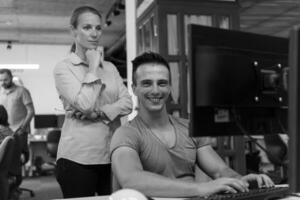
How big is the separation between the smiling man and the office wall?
8.54m

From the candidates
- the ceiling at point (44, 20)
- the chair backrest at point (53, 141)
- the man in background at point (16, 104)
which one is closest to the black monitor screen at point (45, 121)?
the chair backrest at point (53, 141)

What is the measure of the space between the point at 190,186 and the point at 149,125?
16.5 inches

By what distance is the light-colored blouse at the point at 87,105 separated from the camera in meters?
1.88

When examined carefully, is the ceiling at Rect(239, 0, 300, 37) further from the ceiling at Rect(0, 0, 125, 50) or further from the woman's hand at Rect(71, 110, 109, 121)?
the woman's hand at Rect(71, 110, 109, 121)

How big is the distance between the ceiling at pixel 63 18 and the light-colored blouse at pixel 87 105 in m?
4.74

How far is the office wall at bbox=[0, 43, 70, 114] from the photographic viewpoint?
1012 cm

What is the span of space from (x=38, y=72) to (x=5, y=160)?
7011mm

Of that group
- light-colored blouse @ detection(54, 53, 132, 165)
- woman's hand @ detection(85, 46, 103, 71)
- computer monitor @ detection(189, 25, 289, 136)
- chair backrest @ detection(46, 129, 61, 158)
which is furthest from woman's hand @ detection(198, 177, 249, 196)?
chair backrest @ detection(46, 129, 61, 158)

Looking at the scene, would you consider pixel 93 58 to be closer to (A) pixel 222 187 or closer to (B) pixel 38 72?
(A) pixel 222 187

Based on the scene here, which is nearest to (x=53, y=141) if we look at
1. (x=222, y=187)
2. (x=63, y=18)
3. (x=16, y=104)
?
(x=16, y=104)

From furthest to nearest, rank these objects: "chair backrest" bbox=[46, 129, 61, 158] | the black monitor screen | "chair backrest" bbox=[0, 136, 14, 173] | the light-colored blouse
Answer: the black monitor screen, "chair backrest" bbox=[46, 129, 61, 158], "chair backrest" bbox=[0, 136, 14, 173], the light-colored blouse

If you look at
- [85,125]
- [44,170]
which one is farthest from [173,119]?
[44,170]

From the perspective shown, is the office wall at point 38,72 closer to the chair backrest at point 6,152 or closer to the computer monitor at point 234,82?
the chair backrest at point 6,152

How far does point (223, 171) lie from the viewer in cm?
173
